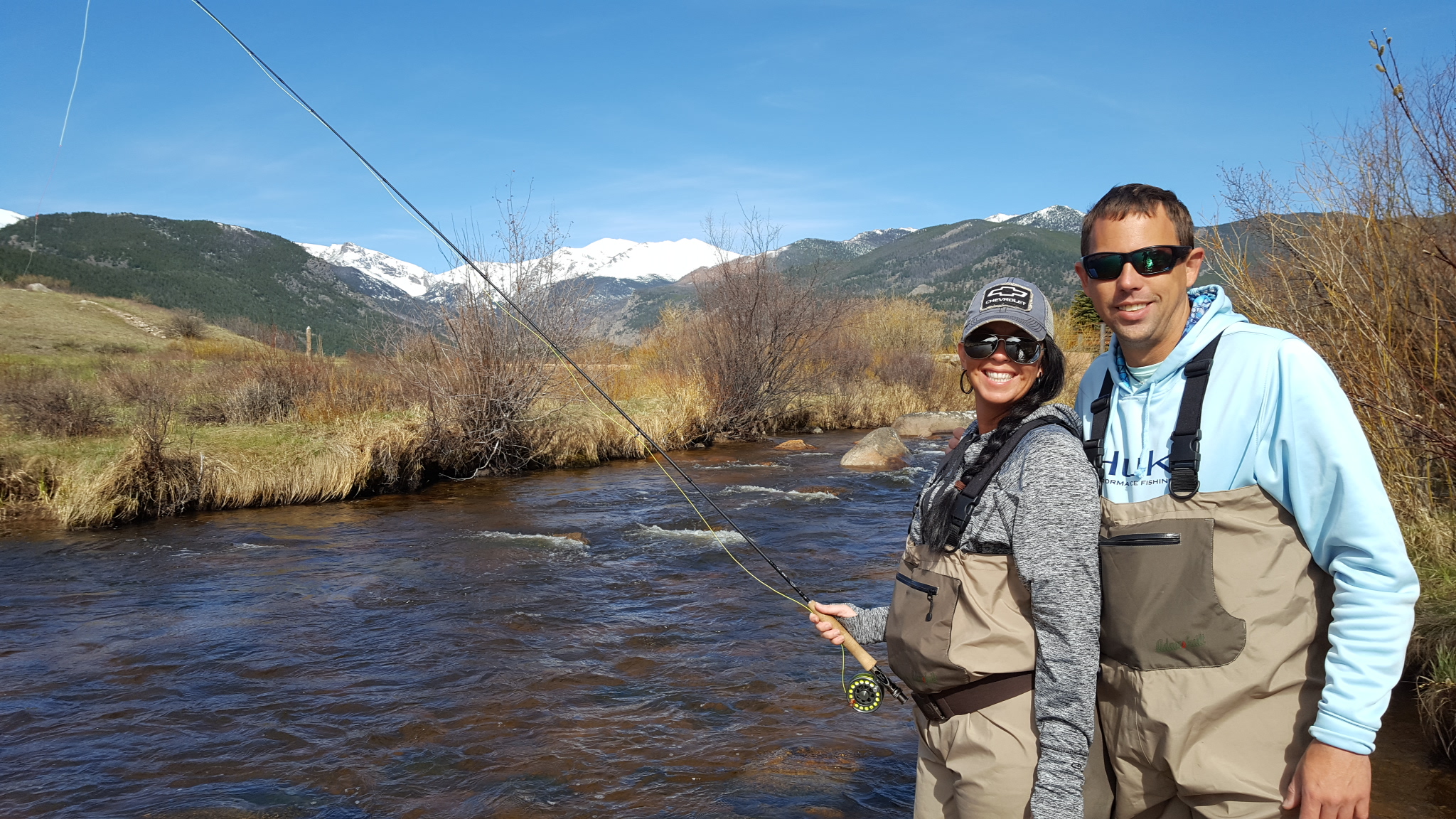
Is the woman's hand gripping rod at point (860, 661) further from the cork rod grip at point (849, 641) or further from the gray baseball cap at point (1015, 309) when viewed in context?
the gray baseball cap at point (1015, 309)

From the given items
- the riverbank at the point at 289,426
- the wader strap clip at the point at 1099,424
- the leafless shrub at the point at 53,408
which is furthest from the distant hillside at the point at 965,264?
the wader strap clip at the point at 1099,424

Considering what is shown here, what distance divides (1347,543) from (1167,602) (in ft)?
1.06

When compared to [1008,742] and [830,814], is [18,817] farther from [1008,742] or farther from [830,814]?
[1008,742]

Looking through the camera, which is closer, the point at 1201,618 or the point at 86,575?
the point at 1201,618

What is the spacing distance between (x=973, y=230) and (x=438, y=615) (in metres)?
199

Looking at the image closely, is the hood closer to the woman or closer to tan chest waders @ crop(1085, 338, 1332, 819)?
tan chest waders @ crop(1085, 338, 1332, 819)

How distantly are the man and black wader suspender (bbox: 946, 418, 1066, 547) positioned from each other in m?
0.15

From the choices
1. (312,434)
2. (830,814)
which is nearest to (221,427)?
(312,434)

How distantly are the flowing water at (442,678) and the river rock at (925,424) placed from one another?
11496 millimetres

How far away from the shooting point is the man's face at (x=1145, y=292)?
1894mm

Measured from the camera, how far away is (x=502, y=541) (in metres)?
9.98

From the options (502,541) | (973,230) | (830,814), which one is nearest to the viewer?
(830,814)

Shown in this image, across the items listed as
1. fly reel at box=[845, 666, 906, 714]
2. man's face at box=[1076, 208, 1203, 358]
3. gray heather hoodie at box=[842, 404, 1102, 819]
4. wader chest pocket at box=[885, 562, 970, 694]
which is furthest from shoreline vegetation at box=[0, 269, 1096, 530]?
man's face at box=[1076, 208, 1203, 358]

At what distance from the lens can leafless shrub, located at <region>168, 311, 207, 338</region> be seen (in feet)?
147
